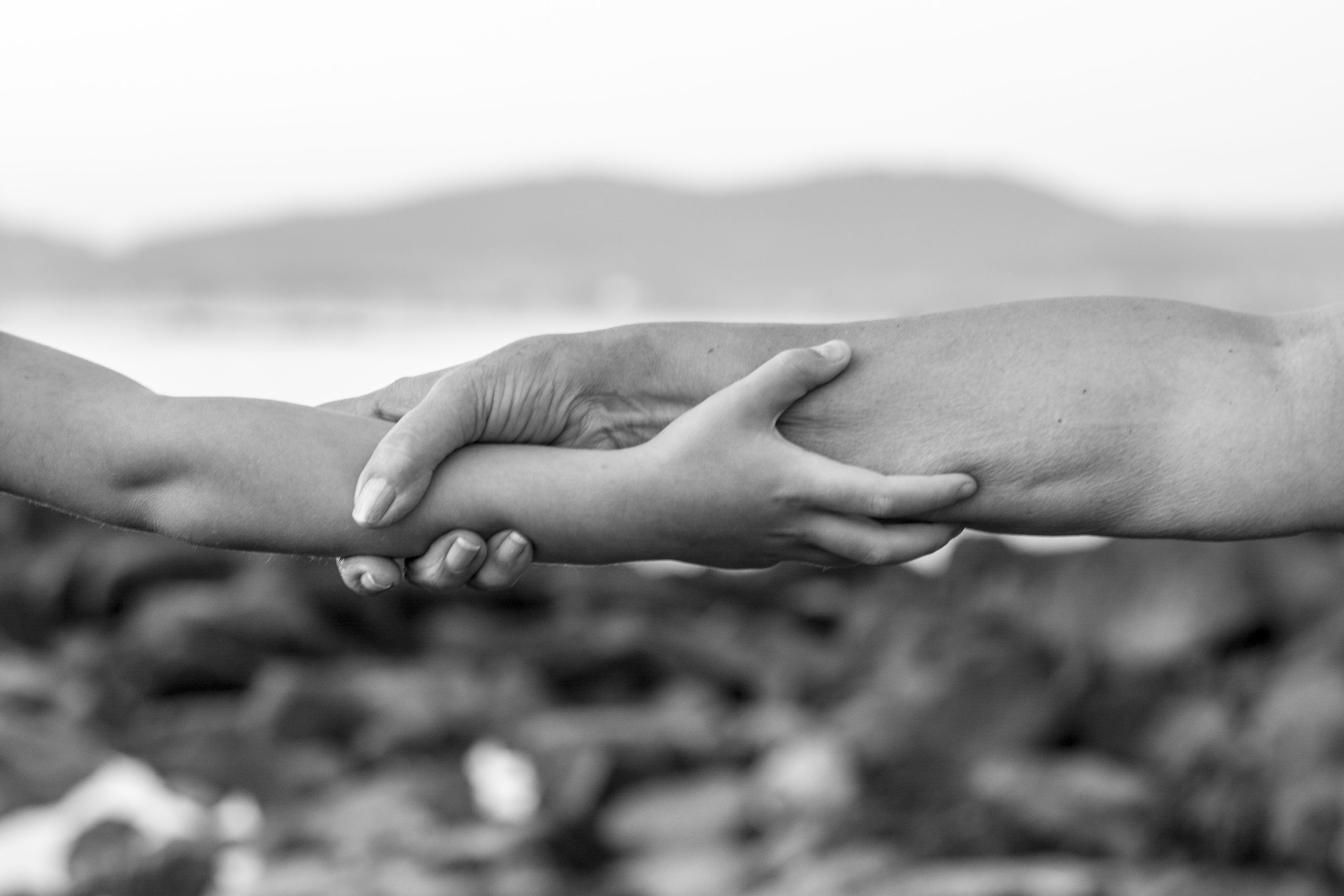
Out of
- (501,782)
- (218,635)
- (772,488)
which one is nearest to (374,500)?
(772,488)

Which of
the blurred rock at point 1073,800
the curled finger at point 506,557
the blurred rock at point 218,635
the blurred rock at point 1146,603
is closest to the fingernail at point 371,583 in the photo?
the curled finger at point 506,557

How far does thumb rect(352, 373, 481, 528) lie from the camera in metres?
1.63

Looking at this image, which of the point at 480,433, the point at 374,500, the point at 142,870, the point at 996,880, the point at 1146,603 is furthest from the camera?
the point at 1146,603

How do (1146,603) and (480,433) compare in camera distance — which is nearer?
(480,433)

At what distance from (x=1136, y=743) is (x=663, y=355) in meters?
2.97

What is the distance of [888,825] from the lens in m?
3.78

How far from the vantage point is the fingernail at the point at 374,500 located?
163 cm

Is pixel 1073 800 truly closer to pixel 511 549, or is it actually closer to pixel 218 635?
pixel 511 549

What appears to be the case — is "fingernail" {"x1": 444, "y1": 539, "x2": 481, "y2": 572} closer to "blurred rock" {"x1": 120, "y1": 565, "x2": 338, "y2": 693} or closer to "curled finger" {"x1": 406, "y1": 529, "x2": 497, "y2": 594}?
"curled finger" {"x1": 406, "y1": 529, "x2": 497, "y2": 594}

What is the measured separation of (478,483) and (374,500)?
0.41 ft

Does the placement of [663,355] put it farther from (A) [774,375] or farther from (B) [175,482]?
(B) [175,482]

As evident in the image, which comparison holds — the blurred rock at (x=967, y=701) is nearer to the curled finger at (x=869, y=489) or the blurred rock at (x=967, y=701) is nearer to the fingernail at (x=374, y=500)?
the curled finger at (x=869, y=489)

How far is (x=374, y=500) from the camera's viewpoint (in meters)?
1.63

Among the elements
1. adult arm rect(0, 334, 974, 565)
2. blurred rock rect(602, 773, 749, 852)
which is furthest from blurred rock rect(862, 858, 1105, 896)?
adult arm rect(0, 334, 974, 565)
